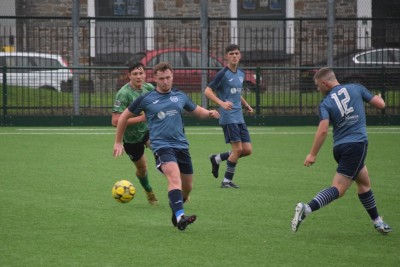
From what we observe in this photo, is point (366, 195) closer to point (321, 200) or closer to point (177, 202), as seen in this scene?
point (321, 200)

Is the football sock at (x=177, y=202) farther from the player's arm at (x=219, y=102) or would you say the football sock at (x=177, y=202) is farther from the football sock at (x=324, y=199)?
the player's arm at (x=219, y=102)

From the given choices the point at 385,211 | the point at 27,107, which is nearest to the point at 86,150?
the point at 27,107

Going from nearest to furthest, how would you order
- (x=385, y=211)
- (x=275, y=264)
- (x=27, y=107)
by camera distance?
(x=275, y=264) → (x=385, y=211) → (x=27, y=107)

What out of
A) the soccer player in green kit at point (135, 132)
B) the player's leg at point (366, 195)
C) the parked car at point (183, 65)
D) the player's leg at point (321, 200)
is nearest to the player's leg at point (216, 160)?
the soccer player in green kit at point (135, 132)

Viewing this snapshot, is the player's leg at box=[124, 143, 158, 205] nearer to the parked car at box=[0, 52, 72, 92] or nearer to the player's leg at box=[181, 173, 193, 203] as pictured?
the player's leg at box=[181, 173, 193, 203]

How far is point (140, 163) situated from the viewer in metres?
11.1

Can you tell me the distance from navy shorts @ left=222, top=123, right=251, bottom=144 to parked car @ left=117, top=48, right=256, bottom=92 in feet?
29.7

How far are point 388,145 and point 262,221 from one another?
361 inches

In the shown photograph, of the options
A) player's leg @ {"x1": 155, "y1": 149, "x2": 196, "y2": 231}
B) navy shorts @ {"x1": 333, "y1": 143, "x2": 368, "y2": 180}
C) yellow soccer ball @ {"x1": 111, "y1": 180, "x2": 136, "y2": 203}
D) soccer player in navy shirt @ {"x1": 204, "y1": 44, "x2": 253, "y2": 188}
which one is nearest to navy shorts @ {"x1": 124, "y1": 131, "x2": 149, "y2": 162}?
yellow soccer ball @ {"x1": 111, "y1": 180, "x2": 136, "y2": 203}

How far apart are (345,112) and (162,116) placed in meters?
1.86

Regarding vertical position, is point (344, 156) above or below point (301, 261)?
above

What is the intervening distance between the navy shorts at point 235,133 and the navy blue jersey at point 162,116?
3561 millimetres

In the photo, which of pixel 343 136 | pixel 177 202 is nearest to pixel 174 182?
pixel 177 202

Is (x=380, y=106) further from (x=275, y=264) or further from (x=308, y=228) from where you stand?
(x=275, y=264)
